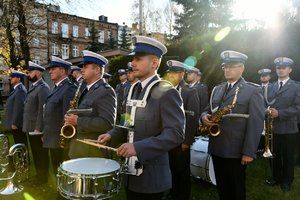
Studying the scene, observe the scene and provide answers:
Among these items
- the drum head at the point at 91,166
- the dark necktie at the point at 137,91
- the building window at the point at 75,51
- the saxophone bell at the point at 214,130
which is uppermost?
the building window at the point at 75,51

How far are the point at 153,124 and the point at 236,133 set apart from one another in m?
1.71

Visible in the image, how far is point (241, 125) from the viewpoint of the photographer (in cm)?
424

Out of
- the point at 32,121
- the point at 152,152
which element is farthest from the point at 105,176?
the point at 32,121

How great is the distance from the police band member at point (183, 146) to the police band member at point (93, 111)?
1.47 metres

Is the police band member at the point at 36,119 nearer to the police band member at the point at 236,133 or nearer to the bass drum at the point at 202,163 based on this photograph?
the bass drum at the point at 202,163

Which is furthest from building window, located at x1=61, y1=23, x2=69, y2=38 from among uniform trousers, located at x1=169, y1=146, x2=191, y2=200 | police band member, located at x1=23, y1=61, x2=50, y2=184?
uniform trousers, located at x1=169, y1=146, x2=191, y2=200

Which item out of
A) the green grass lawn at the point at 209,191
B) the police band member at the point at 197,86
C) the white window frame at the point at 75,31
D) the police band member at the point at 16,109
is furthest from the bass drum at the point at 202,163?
the white window frame at the point at 75,31

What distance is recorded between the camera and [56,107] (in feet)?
18.4

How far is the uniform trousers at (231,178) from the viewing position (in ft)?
13.6

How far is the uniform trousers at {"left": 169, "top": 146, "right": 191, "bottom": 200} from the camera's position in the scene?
5312mm

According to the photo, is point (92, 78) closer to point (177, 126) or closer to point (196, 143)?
point (177, 126)

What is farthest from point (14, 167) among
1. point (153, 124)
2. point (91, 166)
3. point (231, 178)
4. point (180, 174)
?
point (231, 178)

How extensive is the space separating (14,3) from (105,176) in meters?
15.0

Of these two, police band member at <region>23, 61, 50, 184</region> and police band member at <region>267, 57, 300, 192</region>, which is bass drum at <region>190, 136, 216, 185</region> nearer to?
police band member at <region>267, 57, 300, 192</region>
